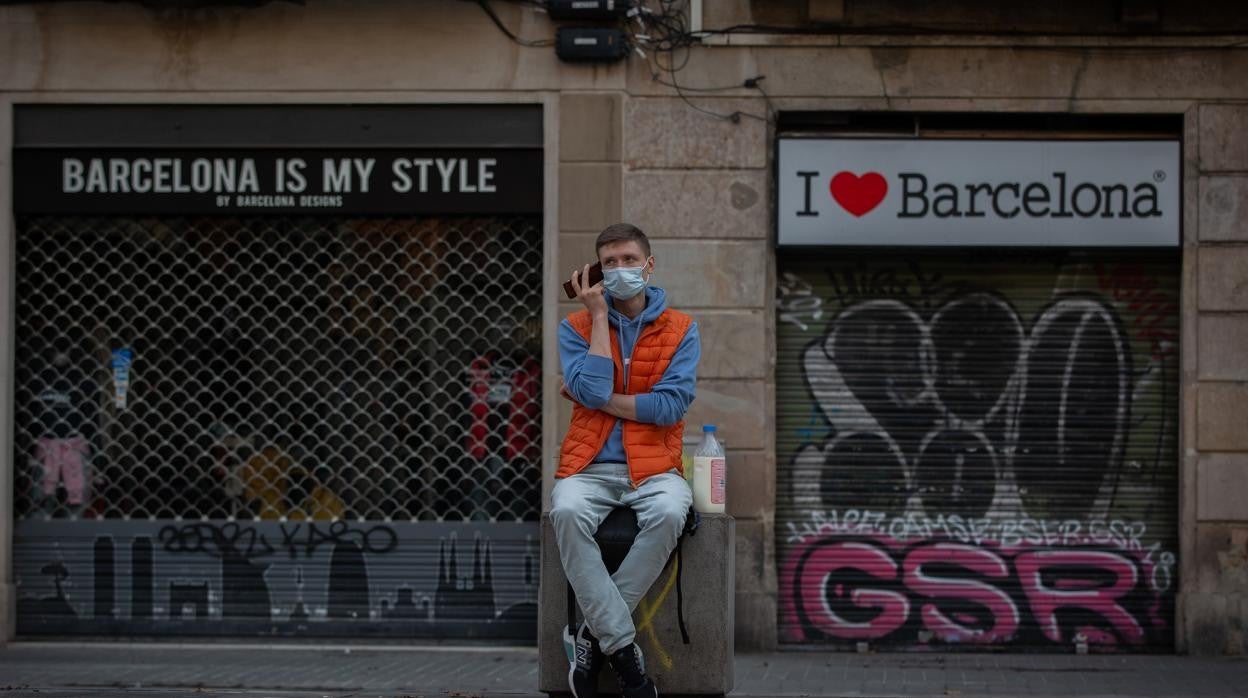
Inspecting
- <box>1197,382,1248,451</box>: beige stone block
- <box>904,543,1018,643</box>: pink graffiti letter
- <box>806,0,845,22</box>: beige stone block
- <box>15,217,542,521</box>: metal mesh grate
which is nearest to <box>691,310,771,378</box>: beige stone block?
<box>15,217,542,521</box>: metal mesh grate

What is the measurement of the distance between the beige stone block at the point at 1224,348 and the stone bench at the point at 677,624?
513 centimetres

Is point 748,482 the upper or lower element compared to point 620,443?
lower

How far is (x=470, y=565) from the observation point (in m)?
10.7

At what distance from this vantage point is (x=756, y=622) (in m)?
10.5

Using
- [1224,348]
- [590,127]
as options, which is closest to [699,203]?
[590,127]

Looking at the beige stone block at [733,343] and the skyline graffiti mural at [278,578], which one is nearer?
the beige stone block at [733,343]

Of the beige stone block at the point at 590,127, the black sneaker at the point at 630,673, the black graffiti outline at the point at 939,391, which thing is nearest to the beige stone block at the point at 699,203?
the beige stone block at the point at 590,127

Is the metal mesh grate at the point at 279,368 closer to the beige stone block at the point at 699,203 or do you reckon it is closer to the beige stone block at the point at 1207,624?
the beige stone block at the point at 699,203

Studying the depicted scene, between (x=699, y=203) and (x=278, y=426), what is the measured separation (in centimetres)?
322

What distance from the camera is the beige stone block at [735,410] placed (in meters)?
10.5

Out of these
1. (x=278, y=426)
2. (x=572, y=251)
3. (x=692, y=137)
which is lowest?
(x=278, y=426)

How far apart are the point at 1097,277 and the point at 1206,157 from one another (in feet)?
3.37

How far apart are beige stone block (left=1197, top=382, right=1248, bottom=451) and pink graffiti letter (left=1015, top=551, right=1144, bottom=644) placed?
97 cm

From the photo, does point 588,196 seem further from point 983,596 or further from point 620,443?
point 620,443
